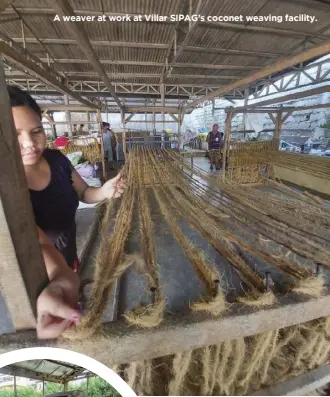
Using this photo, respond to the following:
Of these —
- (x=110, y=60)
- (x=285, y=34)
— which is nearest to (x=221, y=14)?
(x=285, y=34)

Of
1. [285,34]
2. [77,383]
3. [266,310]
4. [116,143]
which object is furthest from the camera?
[116,143]

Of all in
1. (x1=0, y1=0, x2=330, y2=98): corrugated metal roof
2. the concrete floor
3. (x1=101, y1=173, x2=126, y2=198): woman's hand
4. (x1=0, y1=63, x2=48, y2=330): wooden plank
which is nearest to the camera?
(x1=0, y1=63, x2=48, y2=330): wooden plank

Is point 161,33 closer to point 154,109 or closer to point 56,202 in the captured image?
point 154,109

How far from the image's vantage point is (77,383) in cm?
42

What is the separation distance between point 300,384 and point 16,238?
3.91ft

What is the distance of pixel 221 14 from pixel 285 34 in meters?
1.13

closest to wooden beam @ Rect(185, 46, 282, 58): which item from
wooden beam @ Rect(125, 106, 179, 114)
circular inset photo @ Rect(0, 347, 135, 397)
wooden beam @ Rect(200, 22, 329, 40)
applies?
wooden beam @ Rect(200, 22, 329, 40)

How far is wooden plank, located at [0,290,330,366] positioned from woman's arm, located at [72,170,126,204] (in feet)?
1.35

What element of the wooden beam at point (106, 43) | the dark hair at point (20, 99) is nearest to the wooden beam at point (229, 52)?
the wooden beam at point (106, 43)

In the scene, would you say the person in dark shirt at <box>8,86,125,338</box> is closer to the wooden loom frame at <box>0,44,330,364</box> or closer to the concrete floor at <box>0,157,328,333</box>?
the wooden loom frame at <box>0,44,330,364</box>

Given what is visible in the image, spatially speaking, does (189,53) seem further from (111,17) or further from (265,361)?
(265,361)

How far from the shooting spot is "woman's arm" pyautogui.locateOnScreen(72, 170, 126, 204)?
726mm

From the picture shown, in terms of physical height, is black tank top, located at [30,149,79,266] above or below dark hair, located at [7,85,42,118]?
below

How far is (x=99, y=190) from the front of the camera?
755 millimetres
